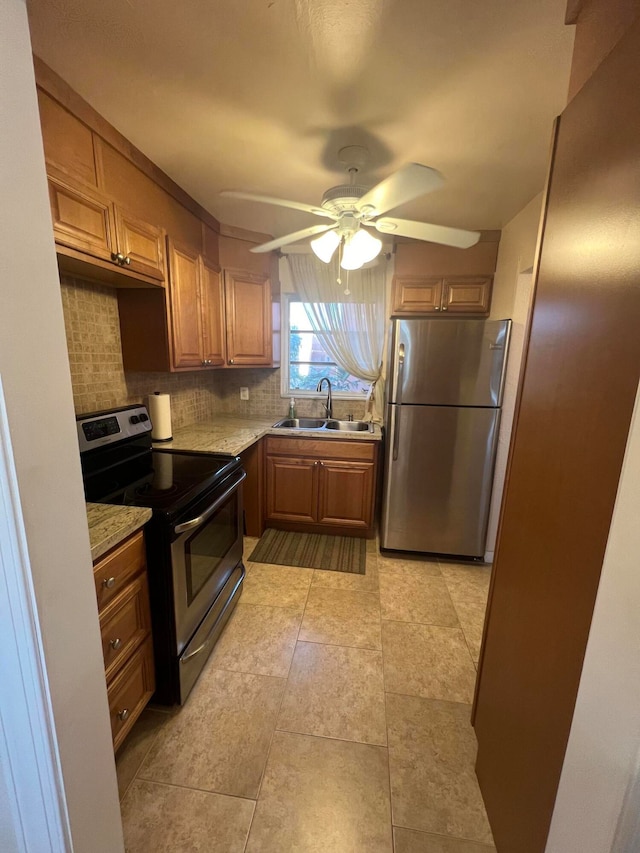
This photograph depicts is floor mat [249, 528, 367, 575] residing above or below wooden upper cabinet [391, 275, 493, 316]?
below

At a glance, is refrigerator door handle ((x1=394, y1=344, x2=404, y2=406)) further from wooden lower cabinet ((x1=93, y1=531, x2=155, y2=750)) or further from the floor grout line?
the floor grout line

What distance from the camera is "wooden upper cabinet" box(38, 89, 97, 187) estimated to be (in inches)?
47.2

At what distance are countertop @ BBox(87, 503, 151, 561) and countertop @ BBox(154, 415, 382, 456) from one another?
803 millimetres

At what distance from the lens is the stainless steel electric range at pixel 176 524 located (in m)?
1.32

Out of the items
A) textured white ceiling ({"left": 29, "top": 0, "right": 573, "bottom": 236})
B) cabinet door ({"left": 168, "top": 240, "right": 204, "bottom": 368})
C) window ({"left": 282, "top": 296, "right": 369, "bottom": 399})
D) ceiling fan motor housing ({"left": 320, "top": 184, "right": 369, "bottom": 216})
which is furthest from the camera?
window ({"left": 282, "top": 296, "right": 369, "bottom": 399})

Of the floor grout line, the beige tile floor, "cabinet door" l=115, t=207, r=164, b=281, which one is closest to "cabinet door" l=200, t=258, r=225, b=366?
"cabinet door" l=115, t=207, r=164, b=281

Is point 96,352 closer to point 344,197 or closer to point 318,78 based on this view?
point 344,197

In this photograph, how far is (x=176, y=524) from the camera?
1308mm

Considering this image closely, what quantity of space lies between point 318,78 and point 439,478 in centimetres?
222

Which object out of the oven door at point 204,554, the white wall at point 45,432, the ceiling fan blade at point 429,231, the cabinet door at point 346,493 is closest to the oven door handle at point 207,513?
the oven door at point 204,554

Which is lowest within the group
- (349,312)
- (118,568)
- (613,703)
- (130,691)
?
(130,691)

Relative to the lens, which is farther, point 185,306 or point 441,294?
point 441,294

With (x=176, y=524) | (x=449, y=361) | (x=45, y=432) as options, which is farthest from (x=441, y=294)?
(x=45, y=432)

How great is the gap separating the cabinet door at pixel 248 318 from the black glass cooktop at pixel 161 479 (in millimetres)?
1024
